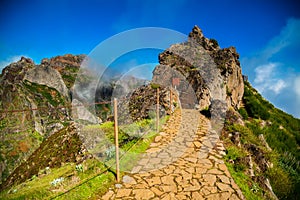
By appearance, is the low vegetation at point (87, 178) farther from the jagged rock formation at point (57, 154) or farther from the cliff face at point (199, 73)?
the cliff face at point (199, 73)

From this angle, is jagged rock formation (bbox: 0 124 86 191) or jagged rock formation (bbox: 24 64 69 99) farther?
jagged rock formation (bbox: 24 64 69 99)

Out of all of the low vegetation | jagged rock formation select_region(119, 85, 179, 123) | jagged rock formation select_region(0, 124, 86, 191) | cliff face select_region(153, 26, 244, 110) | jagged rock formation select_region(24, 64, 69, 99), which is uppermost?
jagged rock formation select_region(24, 64, 69, 99)

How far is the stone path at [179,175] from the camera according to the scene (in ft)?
11.0

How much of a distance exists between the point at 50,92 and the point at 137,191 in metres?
108

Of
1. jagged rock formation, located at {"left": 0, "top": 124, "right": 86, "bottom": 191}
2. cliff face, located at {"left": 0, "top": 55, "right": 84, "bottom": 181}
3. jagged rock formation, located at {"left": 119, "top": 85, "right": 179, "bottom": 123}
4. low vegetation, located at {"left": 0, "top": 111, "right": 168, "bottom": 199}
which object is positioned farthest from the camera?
cliff face, located at {"left": 0, "top": 55, "right": 84, "bottom": 181}

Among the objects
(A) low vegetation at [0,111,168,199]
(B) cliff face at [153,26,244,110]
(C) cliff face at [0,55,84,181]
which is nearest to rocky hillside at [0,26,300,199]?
(B) cliff face at [153,26,244,110]

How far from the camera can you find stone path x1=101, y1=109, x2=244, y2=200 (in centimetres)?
336

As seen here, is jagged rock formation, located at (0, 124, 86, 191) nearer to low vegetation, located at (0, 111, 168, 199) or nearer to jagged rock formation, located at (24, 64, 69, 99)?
low vegetation, located at (0, 111, 168, 199)

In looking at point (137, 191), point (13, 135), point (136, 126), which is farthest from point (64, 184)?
point (13, 135)

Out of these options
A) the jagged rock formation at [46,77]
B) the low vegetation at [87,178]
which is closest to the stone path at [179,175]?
the low vegetation at [87,178]

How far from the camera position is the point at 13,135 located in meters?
68.2

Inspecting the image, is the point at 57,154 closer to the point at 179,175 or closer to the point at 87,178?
the point at 87,178

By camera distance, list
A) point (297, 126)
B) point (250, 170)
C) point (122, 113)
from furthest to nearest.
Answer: point (297, 126) < point (122, 113) < point (250, 170)

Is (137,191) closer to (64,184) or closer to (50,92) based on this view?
(64,184)
